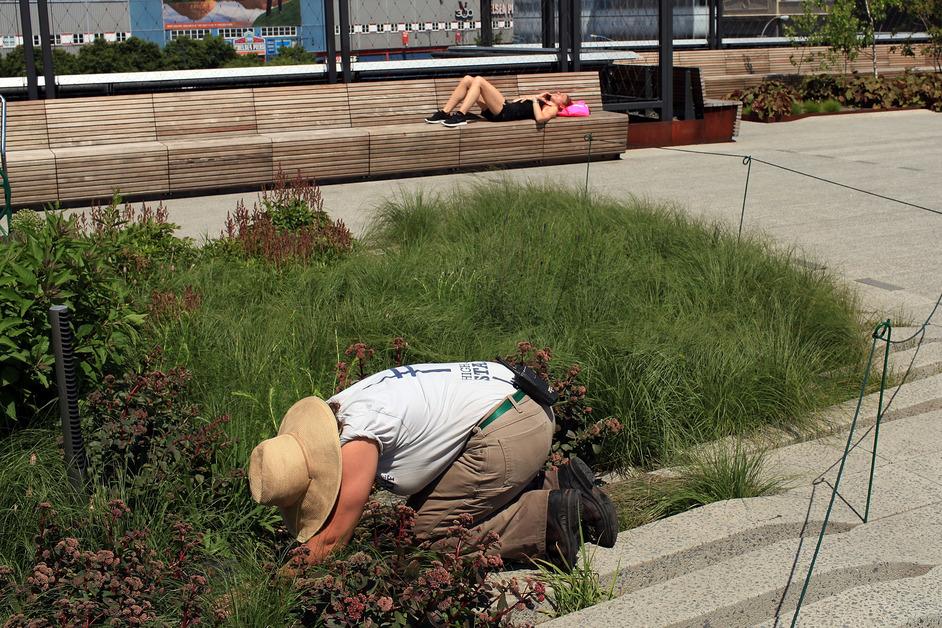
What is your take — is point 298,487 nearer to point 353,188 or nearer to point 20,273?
point 20,273

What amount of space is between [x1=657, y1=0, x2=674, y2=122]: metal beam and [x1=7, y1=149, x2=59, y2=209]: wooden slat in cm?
767

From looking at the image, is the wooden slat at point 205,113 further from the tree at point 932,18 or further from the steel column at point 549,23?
the tree at point 932,18

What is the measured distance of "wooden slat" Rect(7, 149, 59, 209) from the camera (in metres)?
9.56

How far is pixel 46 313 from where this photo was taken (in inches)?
163

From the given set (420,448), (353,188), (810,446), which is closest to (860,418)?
(810,446)

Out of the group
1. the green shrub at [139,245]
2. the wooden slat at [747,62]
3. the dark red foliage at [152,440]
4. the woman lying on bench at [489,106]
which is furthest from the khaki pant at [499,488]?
the wooden slat at [747,62]

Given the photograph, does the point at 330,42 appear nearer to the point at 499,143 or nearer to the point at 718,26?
the point at 499,143

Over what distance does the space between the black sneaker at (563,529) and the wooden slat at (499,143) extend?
839cm

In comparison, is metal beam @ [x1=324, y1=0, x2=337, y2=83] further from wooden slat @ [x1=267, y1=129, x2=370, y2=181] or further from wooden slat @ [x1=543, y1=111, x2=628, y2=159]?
wooden slat @ [x1=543, y1=111, x2=628, y2=159]

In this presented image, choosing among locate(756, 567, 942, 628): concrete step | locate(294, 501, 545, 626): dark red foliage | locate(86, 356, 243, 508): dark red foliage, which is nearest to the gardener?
locate(294, 501, 545, 626): dark red foliage

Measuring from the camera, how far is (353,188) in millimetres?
10922

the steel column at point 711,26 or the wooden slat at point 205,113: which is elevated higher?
the steel column at point 711,26

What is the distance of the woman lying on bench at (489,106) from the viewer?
1197 cm

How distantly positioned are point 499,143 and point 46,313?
26.8 feet
